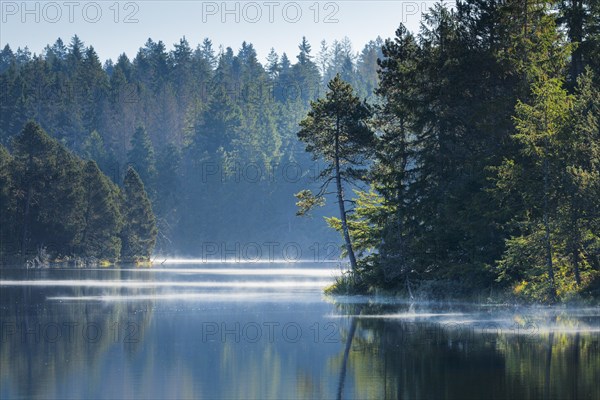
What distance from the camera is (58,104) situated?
19325 centimetres

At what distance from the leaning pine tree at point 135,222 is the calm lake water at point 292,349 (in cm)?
7471

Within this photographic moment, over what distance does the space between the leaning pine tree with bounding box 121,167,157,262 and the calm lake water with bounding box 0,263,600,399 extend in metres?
74.7

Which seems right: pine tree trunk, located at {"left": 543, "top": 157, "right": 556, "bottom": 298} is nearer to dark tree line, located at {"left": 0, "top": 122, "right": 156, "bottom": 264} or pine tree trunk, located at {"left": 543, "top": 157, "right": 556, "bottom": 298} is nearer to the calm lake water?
the calm lake water

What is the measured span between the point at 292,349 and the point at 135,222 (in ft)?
325

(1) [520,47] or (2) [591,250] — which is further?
(1) [520,47]

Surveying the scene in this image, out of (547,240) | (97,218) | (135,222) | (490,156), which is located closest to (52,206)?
(97,218)

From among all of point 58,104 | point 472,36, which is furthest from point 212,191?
point 472,36

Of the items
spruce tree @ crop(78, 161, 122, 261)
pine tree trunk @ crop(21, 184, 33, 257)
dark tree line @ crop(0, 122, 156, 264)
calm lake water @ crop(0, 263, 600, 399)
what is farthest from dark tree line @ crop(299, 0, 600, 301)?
spruce tree @ crop(78, 161, 122, 261)

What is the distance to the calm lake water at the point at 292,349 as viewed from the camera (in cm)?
2480

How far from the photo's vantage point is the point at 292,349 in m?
33.5

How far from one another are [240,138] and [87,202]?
74354mm

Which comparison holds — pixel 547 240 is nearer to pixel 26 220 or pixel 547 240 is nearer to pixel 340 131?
pixel 340 131

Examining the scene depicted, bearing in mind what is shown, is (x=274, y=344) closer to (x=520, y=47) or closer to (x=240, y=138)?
(x=520, y=47)

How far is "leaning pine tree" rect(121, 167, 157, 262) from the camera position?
130250 mm
